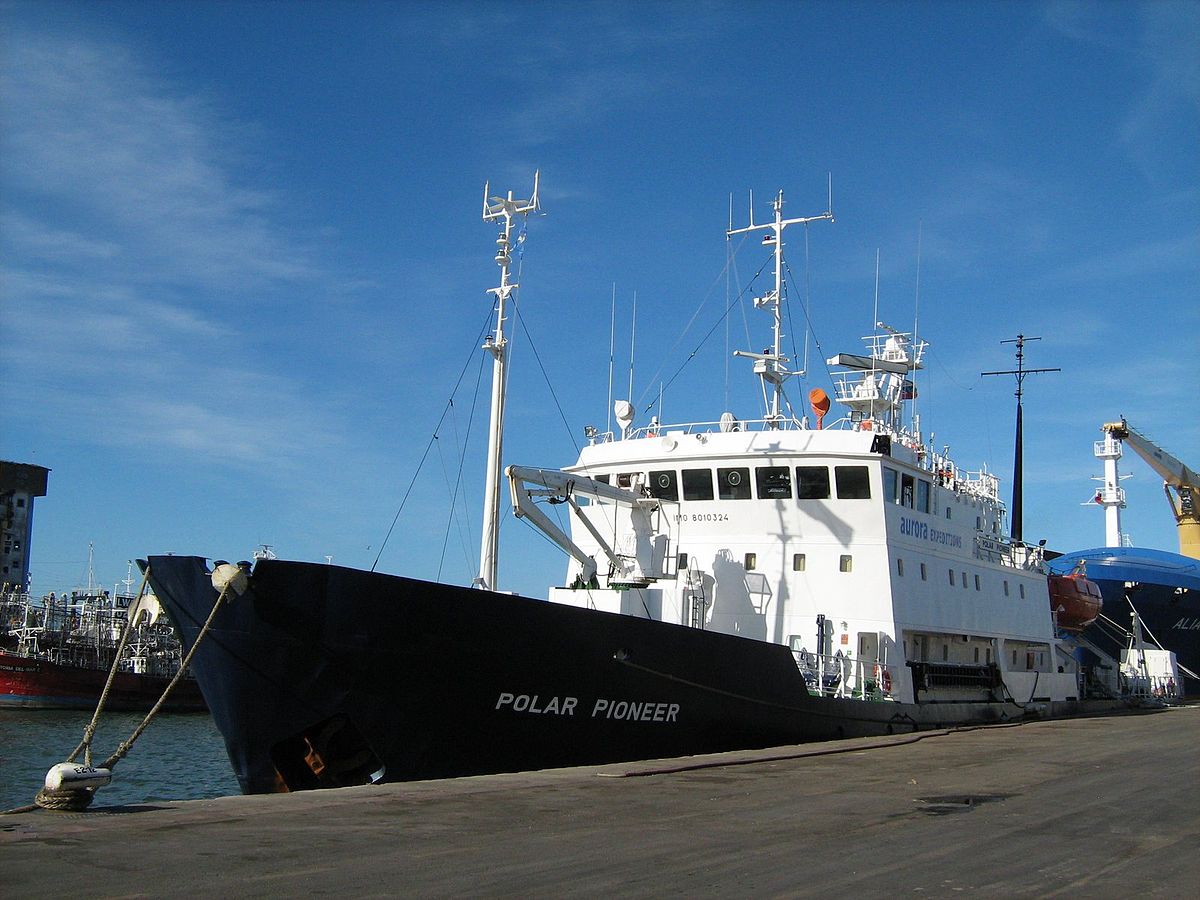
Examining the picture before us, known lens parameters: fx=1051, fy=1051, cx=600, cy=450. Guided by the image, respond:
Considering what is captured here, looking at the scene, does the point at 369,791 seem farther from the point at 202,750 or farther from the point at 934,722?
the point at 202,750

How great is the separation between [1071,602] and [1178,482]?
1426 inches

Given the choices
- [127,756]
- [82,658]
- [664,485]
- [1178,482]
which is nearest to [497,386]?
[664,485]

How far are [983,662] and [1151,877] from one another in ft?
53.8

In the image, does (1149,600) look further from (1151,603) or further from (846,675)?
(846,675)

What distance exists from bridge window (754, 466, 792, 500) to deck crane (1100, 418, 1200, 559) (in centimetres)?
4346

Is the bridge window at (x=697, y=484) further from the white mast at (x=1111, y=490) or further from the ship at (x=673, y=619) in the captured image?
the white mast at (x=1111, y=490)

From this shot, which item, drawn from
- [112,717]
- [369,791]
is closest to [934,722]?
[369,791]

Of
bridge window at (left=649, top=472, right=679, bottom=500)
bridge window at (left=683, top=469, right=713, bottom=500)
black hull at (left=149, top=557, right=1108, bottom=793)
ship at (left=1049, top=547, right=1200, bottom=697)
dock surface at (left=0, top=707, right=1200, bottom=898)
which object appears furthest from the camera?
ship at (left=1049, top=547, right=1200, bottom=697)

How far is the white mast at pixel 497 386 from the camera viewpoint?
1545 centimetres

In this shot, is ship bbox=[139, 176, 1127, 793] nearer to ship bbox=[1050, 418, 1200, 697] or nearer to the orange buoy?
the orange buoy

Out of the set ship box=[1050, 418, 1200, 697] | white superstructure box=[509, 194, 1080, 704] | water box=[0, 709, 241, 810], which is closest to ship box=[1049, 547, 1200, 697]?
ship box=[1050, 418, 1200, 697]

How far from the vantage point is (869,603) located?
17984mm

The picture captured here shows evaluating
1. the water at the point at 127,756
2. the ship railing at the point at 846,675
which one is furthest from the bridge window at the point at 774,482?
the water at the point at 127,756

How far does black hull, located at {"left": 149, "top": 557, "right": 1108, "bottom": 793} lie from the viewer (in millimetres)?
11320
